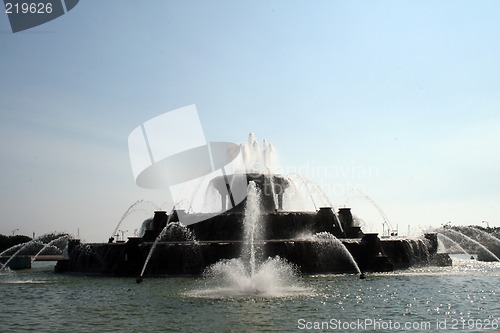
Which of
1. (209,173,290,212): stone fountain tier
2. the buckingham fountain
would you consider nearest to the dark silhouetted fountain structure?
the buckingham fountain

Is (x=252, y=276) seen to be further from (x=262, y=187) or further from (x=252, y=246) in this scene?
(x=262, y=187)

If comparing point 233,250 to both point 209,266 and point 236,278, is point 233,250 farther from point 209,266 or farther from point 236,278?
point 236,278

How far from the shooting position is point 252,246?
24844mm

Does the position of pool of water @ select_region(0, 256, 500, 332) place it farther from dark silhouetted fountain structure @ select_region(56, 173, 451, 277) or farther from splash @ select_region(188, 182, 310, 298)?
dark silhouetted fountain structure @ select_region(56, 173, 451, 277)

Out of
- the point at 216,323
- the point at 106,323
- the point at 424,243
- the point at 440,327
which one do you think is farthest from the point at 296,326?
the point at 424,243

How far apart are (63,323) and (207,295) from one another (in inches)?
223

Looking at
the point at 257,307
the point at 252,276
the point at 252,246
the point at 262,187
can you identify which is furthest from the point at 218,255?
the point at 262,187

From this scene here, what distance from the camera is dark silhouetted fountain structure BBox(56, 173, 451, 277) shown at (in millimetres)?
26062

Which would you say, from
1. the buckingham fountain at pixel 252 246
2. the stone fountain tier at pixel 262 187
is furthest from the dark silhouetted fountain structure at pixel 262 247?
the stone fountain tier at pixel 262 187

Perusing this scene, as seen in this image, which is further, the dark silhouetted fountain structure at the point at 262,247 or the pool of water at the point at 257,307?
the dark silhouetted fountain structure at the point at 262,247

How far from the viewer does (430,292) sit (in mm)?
19156

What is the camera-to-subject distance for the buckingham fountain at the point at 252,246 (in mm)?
25891

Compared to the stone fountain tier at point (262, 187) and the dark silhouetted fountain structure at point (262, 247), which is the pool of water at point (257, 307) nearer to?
the dark silhouetted fountain structure at point (262, 247)

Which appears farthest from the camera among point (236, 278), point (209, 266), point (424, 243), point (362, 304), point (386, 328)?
point (424, 243)
